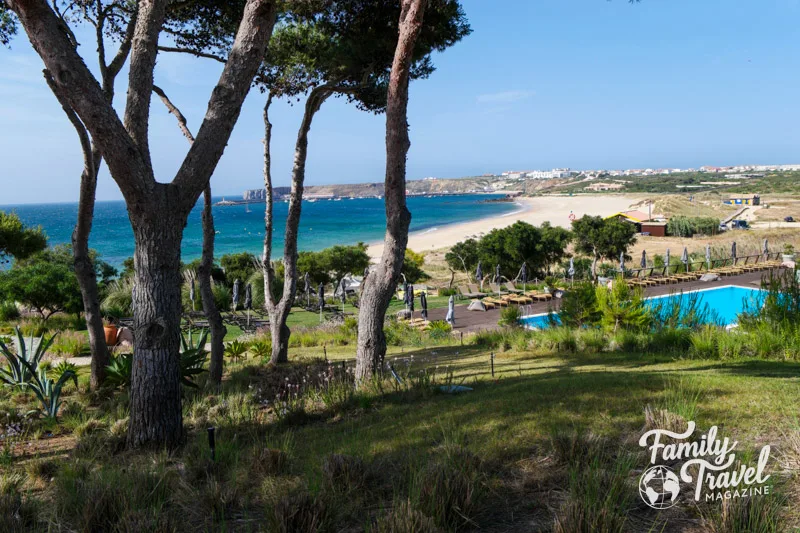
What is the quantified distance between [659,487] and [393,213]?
4448 mm

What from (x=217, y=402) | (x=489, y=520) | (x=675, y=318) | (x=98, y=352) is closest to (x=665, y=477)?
(x=489, y=520)

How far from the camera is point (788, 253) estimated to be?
3045 centimetres

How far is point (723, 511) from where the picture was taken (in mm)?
2209

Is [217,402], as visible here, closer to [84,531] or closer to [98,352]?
[98,352]

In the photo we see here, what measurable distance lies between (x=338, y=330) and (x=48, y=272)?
8.43m

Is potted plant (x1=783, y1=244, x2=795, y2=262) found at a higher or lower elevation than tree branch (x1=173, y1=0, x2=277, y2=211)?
lower

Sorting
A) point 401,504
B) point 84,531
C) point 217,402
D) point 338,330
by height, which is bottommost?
point 338,330

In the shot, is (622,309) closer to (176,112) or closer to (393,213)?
(393,213)

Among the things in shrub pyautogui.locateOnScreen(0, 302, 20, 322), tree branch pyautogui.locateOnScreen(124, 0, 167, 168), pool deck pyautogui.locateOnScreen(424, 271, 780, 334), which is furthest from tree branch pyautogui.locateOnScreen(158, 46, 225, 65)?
shrub pyautogui.locateOnScreen(0, 302, 20, 322)

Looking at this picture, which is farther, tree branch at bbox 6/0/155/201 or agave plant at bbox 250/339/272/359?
agave plant at bbox 250/339/272/359

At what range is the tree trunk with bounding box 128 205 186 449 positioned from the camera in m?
4.38

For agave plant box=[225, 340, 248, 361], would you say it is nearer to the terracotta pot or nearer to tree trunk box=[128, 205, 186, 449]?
the terracotta pot

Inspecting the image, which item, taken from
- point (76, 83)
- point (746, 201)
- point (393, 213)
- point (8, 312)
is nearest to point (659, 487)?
point (393, 213)

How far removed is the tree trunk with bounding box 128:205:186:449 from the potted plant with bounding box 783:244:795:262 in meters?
31.0
